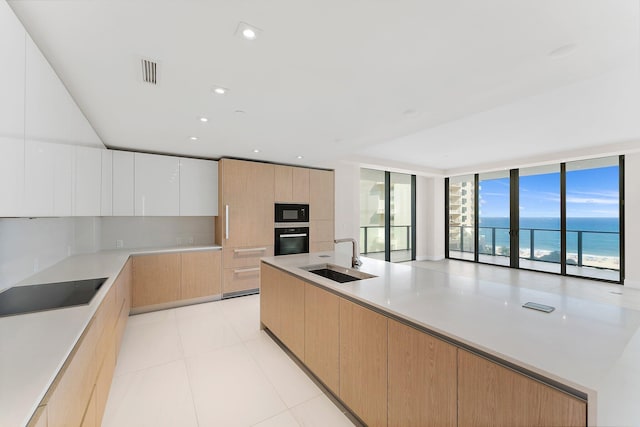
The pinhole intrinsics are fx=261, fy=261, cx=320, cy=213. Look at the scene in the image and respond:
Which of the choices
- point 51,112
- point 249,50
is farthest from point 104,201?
point 249,50

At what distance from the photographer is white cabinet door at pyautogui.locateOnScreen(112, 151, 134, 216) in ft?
12.0

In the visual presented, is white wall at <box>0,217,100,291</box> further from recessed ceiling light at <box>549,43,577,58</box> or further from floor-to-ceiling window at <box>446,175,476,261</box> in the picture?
floor-to-ceiling window at <box>446,175,476,261</box>

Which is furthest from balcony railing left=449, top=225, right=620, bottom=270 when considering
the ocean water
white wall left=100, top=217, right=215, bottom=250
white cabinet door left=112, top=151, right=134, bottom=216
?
white cabinet door left=112, top=151, right=134, bottom=216

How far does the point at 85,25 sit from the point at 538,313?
8.95ft

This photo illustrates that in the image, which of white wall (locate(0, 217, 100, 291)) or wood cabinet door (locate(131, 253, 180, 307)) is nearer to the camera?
white wall (locate(0, 217, 100, 291))

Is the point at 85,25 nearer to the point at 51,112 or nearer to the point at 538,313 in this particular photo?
the point at 51,112

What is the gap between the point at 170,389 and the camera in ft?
6.89

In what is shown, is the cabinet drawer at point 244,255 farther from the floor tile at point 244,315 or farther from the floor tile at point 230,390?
the floor tile at point 230,390

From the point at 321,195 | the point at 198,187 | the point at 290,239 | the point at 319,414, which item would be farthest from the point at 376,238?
the point at 319,414

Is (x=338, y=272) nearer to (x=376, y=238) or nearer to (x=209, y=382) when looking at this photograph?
(x=209, y=382)

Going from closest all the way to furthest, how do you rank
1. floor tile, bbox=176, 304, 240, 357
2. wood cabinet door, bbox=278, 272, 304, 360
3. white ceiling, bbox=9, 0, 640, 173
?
1. white ceiling, bbox=9, 0, 640, 173
2. wood cabinet door, bbox=278, 272, 304, 360
3. floor tile, bbox=176, 304, 240, 357

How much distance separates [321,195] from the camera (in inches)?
208

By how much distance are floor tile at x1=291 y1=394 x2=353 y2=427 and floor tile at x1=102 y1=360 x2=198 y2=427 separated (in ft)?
2.33

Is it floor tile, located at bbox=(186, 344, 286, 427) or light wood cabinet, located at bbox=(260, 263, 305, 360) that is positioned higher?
light wood cabinet, located at bbox=(260, 263, 305, 360)
